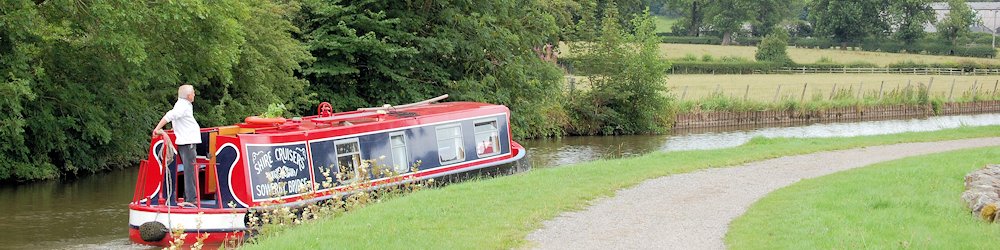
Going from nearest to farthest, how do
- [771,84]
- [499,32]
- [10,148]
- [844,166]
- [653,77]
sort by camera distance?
[844,166] < [10,148] < [499,32] < [653,77] < [771,84]

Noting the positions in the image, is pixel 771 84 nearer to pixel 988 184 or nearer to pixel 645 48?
pixel 645 48

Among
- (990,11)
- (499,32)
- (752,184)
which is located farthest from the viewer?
(990,11)

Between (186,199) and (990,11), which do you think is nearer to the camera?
(186,199)

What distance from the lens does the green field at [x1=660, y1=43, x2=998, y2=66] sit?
83.8 metres

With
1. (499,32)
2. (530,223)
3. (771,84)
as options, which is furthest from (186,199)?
(771,84)

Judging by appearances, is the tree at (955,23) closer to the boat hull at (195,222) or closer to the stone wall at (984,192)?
the stone wall at (984,192)

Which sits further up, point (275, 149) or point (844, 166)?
point (275, 149)

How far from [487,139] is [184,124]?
6848mm

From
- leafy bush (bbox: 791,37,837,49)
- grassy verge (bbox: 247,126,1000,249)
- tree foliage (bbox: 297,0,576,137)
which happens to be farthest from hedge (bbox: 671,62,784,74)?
grassy verge (bbox: 247,126,1000,249)

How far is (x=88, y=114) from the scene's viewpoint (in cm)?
2581

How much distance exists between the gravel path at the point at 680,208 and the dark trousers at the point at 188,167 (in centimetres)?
515

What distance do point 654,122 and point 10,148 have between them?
2356 centimetres

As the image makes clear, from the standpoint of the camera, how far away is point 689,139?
38.5 metres

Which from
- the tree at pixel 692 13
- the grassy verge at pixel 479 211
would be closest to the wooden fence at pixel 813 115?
the grassy verge at pixel 479 211
